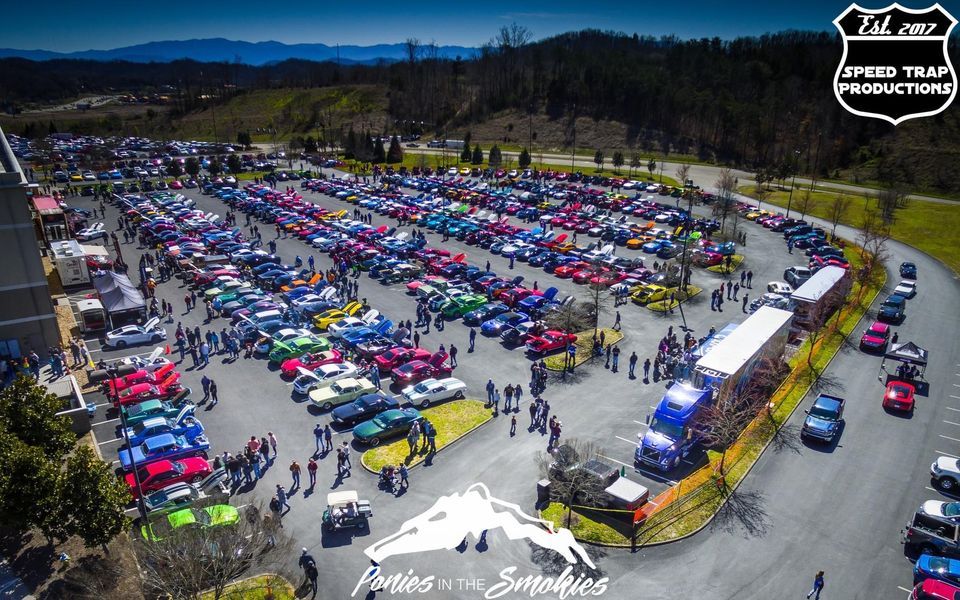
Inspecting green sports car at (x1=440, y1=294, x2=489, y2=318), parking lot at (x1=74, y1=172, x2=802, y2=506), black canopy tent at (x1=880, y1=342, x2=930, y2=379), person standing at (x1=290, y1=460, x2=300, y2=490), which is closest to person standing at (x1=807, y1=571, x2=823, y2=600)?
parking lot at (x1=74, y1=172, x2=802, y2=506)

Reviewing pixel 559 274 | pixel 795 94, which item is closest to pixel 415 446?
pixel 559 274

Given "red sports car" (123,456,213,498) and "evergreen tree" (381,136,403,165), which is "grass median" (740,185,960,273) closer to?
"evergreen tree" (381,136,403,165)

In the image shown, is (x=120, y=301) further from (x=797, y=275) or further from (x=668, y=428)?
(x=797, y=275)

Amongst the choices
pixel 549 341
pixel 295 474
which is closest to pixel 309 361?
pixel 295 474

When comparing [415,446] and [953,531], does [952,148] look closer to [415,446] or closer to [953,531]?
[953,531]

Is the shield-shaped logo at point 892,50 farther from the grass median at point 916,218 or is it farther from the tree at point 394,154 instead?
the tree at point 394,154

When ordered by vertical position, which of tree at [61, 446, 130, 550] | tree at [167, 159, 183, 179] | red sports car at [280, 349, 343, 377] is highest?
tree at [167, 159, 183, 179]
